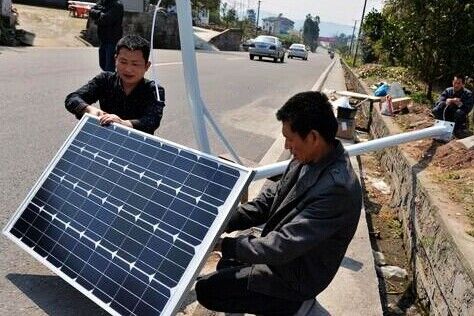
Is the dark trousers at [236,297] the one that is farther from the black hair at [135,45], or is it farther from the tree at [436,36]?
the tree at [436,36]

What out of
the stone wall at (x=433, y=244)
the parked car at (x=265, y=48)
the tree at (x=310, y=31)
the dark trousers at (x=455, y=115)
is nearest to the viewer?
the stone wall at (x=433, y=244)

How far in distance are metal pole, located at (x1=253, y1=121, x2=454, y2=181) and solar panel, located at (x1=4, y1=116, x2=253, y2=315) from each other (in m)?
0.43

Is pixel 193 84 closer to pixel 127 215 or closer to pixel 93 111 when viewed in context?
pixel 93 111

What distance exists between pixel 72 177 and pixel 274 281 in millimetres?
1565

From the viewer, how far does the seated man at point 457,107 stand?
7.91 metres

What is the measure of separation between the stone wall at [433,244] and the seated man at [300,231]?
3.85 feet

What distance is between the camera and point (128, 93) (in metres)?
3.80

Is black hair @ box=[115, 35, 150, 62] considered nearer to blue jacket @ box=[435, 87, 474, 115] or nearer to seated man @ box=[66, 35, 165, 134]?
seated man @ box=[66, 35, 165, 134]

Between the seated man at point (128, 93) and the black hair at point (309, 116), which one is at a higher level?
the black hair at point (309, 116)

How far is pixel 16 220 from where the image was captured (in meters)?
3.46

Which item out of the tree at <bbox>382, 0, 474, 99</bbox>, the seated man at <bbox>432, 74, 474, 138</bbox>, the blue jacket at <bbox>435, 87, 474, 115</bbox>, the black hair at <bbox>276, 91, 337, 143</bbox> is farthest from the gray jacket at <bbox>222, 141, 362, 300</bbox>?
the tree at <bbox>382, 0, 474, 99</bbox>

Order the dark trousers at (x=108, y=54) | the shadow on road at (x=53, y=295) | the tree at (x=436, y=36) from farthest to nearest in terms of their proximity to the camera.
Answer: the tree at (x=436, y=36), the dark trousers at (x=108, y=54), the shadow on road at (x=53, y=295)

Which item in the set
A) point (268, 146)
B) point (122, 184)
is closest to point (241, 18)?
point (268, 146)

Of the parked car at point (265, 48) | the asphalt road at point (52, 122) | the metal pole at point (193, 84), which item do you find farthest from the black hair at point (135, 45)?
the parked car at point (265, 48)
